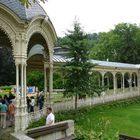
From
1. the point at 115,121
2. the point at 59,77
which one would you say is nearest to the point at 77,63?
the point at 115,121

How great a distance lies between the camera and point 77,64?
2631 cm

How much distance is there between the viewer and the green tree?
26.1 meters

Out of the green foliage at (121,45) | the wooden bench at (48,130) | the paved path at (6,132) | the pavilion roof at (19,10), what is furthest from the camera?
the green foliage at (121,45)

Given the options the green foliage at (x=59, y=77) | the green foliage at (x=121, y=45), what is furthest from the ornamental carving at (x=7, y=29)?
the green foliage at (x=121, y=45)

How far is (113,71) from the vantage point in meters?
41.6

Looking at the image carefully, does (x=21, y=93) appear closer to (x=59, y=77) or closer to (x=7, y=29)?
(x=7, y=29)

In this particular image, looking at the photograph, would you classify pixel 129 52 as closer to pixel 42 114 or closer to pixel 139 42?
pixel 139 42

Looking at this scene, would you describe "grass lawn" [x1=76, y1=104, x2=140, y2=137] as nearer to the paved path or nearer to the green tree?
the green tree

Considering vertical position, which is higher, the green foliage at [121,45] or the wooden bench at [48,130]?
the green foliage at [121,45]

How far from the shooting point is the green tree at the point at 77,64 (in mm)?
26109

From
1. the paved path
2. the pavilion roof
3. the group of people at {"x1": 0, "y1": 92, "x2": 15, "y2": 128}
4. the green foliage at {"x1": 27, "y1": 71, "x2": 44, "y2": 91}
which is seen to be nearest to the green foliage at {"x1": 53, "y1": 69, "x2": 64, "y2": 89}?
the group of people at {"x1": 0, "y1": 92, "x2": 15, "y2": 128}

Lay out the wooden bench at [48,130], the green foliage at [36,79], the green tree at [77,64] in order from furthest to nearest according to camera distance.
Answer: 1. the green foliage at [36,79]
2. the green tree at [77,64]
3. the wooden bench at [48,130]

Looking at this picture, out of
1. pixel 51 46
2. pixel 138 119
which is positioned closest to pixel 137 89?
pixel 138 119

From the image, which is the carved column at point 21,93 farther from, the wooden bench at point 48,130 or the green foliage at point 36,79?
the green foliage at point 36,79
